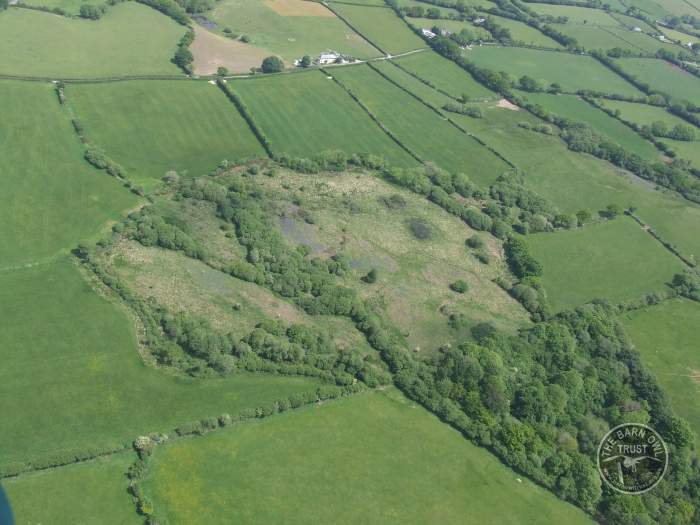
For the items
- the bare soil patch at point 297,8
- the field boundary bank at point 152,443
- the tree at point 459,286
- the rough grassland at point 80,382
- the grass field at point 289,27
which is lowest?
the field boundary bank at point 152,443

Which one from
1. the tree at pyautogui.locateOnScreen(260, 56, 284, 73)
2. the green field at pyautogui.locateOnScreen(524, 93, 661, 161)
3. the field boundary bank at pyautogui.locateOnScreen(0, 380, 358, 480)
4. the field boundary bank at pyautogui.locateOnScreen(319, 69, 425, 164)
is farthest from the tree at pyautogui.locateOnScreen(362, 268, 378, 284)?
the green field at pyautogui.locateOnScreen(524, 93, 661, 161)

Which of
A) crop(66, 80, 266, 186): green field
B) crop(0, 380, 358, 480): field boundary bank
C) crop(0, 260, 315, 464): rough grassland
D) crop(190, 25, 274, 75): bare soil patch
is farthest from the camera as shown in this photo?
crop(190, 25, 274, 75): bare soil patch

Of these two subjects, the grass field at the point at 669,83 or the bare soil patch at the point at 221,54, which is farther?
the grass field at the point at 669,83

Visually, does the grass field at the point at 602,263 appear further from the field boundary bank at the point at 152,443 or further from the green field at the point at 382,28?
the green field at the point at 382,28

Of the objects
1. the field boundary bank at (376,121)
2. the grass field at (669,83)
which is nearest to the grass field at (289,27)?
the field boundary bank at (376,121)

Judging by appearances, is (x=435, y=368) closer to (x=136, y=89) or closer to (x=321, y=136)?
(x=321, y=136)

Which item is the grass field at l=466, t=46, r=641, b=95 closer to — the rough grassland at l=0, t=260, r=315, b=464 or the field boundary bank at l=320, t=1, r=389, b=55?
the field boundary bank at l=320, t=1, r=389, b=55
